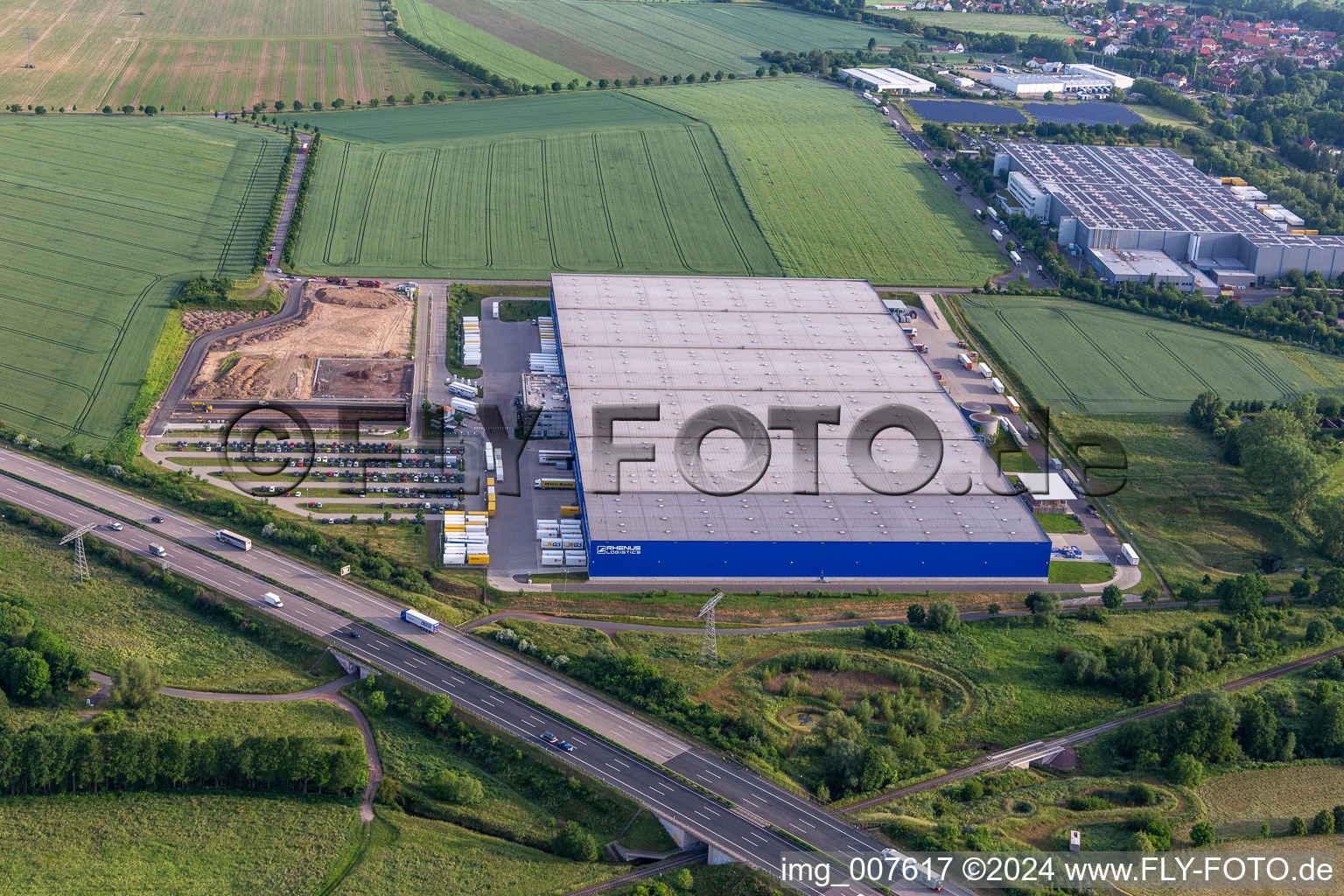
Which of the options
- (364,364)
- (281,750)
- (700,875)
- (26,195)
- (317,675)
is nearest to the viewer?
(700,875)

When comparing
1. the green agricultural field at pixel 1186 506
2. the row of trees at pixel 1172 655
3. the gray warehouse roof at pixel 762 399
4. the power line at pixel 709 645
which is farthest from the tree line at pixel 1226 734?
the power line at pixel 709 645

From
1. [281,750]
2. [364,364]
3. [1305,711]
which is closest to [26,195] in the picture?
[364,364]

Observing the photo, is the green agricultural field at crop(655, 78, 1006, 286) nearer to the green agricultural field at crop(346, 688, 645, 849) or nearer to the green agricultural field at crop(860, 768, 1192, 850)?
the green agricultural field at crop(860, 768, 1192, 850)

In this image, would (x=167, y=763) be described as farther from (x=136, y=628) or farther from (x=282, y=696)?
(x=136, y=628)

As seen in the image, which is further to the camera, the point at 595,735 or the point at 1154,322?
the point at 1154,322

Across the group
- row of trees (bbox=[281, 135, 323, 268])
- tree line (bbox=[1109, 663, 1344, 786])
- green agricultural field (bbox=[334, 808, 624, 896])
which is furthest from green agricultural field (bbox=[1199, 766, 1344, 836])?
row of trees (bbox=[281, 135, 323, 268])

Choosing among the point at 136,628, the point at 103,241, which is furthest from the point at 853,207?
the point at 136,628

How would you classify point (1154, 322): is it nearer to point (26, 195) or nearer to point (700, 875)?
point (700, 875)
